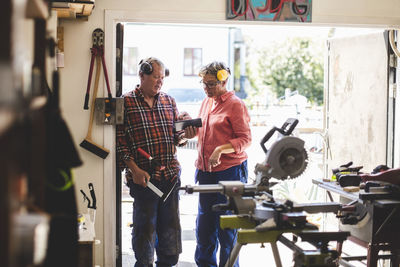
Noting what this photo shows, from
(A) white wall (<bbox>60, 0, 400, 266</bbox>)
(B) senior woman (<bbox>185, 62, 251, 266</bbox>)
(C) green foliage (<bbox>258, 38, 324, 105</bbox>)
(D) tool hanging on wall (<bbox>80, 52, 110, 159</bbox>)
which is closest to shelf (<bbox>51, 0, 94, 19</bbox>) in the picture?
(A) white wall (<bbox>60, 0, 400, 266</bbox>)

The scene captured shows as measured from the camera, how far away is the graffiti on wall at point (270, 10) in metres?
3.55

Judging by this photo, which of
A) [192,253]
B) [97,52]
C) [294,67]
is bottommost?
[192,253]

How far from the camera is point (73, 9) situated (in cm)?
306

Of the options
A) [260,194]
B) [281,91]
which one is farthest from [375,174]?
[281,91]

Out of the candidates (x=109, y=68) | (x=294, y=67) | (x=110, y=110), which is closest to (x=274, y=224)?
(x=110, y=110)

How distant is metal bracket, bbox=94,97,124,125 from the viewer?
3.37 meters

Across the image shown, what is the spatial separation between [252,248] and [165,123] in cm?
183

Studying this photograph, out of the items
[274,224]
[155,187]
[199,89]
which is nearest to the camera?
[274,224]

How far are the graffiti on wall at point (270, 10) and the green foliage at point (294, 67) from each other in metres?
13.5

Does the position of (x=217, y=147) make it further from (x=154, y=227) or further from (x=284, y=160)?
(x=284, y=160)

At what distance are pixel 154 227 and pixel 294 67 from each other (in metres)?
14.8

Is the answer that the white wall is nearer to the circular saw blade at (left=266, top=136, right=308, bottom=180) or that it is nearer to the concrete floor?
the concrete floor

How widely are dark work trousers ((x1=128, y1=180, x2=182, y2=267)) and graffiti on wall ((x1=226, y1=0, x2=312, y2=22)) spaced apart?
4.60 ft

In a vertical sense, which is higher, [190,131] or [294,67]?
[294,67]
